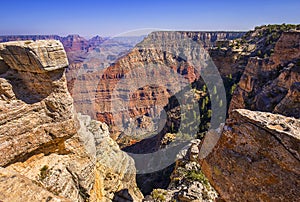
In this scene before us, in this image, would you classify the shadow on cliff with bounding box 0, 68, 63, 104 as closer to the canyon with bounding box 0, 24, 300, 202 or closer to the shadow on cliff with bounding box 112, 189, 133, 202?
the canyon with bounding box 0, 24, 300, 202

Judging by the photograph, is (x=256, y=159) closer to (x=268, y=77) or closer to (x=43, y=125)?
(x=43, y=125)

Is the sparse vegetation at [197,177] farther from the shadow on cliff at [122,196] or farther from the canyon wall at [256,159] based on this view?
the canyon wall at [256,159]

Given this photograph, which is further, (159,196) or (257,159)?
(159,196)

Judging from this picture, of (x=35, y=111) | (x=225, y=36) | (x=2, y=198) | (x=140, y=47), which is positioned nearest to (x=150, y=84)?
(x=140, y=47)

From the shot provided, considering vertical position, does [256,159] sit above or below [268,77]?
above

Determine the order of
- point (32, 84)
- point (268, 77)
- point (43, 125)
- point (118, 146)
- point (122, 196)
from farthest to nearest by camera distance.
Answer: point (268, 77) < point (118, 146) < point (122, 196) < point (43, 125) < point (32, 84)

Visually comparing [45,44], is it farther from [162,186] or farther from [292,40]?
[292,40]

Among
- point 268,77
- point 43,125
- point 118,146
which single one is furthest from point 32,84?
point 268,77

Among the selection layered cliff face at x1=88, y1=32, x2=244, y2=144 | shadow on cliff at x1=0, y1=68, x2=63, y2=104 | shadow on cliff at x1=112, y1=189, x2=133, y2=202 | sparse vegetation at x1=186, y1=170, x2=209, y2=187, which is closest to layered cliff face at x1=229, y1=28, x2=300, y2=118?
sparse vegetation at x1=186, y1=170, x2=209, y2=187
